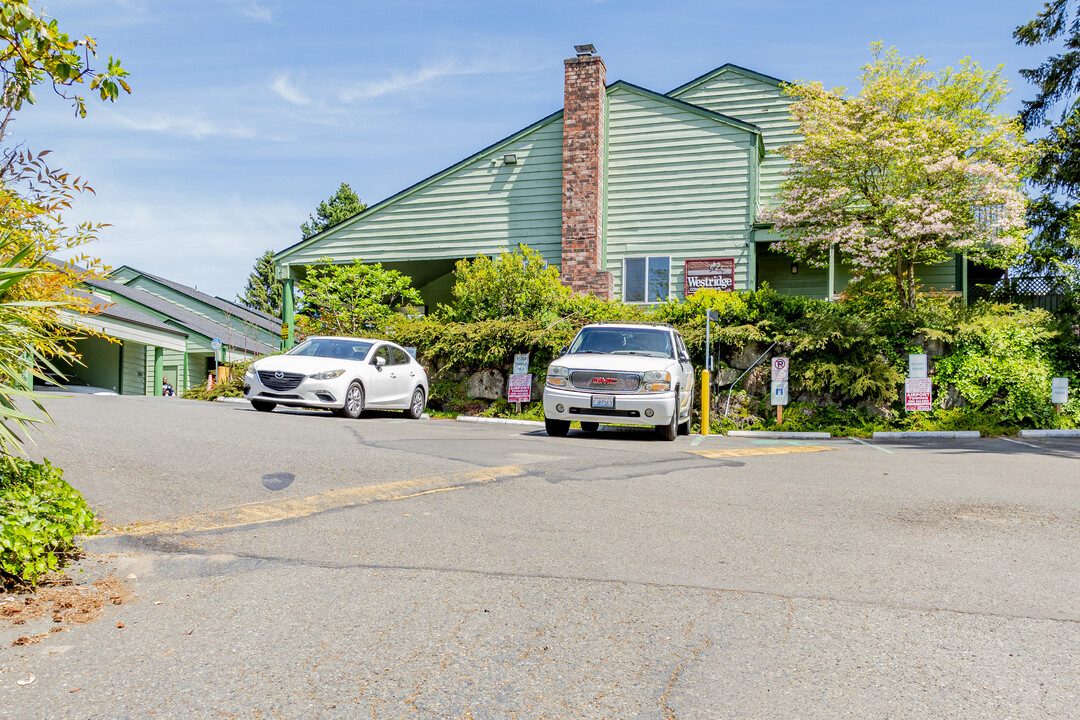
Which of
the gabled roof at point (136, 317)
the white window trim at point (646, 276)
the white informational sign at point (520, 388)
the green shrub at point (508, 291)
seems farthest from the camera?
the gabled roof at point (136, 317)

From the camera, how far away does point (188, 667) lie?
346cm

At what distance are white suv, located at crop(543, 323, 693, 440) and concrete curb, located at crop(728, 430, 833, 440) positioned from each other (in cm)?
215

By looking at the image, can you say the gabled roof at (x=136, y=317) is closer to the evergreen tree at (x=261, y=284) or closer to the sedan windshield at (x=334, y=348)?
the sedan windshield at (x=334, y=348)

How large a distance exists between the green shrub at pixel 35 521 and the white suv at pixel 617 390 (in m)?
7.91

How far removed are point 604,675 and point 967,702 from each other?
135 cm

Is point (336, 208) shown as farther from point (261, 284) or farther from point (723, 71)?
point (723, 71)

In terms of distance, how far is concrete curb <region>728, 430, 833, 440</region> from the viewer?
48.9ft

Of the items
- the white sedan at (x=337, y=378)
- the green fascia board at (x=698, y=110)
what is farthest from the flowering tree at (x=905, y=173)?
the white sedan at (x=337, y=378)

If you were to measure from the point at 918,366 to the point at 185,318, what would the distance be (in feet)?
102

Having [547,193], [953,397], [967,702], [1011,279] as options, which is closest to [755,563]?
[967,702]

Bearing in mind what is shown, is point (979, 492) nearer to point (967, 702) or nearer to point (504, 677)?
point (967, 702)

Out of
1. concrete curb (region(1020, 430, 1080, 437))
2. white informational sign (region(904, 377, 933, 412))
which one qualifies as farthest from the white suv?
concrete curb (region(1020, 430, 1080, 437))

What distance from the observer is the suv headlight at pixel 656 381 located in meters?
12.4

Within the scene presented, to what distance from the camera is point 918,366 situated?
1530cm
